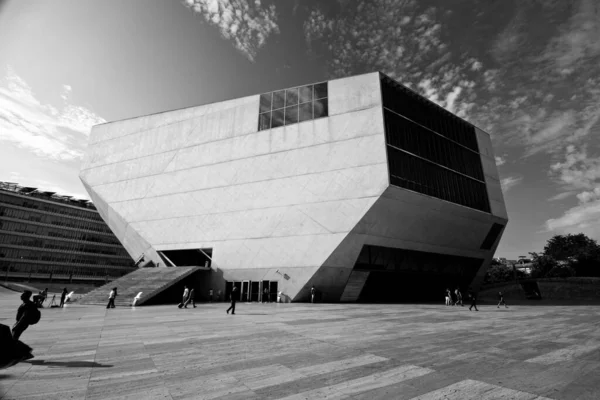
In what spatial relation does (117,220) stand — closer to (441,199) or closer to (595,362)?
(441,199)

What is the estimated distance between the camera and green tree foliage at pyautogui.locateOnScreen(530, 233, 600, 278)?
6575 cm

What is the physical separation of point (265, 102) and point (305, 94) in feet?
16.2

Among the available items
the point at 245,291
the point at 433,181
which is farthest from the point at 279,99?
the point at 245,291

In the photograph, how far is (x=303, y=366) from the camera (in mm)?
6164

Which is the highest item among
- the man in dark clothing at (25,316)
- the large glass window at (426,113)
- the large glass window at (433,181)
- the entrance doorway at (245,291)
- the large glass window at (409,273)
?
the large glass window at (426,113)

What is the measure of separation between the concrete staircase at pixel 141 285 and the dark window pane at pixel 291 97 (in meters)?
20.6

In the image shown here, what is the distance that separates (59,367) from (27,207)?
329ft

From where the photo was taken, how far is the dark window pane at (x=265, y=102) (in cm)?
3373

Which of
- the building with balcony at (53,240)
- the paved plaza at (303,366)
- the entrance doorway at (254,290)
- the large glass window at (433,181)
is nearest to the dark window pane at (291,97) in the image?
the large glass window at (433,181)

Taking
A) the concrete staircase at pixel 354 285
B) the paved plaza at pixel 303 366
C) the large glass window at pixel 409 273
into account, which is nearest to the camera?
the paved plaza at pixel 303 366

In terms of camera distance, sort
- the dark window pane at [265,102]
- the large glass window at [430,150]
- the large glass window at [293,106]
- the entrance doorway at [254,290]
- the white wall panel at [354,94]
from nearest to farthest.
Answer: the large glass window at [430,150] → the white wall panel at [354,94] → the entrance doorway at [254,290] → the large glass window at [293,106] → the dark window pane at [265,102]

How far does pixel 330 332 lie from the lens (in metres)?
10.6

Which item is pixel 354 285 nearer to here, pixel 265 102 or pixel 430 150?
→ pixel 430 150

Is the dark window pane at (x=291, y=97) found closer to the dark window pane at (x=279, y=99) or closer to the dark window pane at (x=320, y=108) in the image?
the dark window pane at (x=279, y=99)
